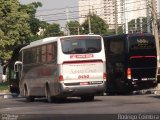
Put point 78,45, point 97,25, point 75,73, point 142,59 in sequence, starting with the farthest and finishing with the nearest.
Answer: point 97,25 → point 142,59 → point 78,45 → point 75,73

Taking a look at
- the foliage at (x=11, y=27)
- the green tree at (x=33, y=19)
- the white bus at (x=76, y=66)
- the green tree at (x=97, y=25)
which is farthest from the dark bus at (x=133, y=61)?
the green tree at (x=97, y=25)

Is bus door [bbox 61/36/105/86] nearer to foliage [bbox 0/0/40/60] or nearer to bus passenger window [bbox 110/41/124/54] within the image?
bus passenger window [bbox 110/41/124/54]

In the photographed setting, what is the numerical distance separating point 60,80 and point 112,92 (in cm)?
1088

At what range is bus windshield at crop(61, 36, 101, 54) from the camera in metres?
27.0

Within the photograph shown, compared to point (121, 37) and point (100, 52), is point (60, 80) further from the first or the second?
point (121, 37)

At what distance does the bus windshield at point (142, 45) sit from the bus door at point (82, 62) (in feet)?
24.0

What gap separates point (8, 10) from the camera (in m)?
64.9

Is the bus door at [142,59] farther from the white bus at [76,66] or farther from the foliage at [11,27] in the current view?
the foliage at [11,27]

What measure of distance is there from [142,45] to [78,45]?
8345mm

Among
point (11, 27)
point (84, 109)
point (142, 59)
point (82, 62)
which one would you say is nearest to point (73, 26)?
point (11, 27)

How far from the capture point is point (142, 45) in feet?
113

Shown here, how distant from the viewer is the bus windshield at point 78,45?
27.0 m

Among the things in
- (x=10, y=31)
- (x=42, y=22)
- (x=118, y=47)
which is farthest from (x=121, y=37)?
(x=42, y=22)

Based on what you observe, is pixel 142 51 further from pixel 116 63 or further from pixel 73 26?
pixel 73 26
